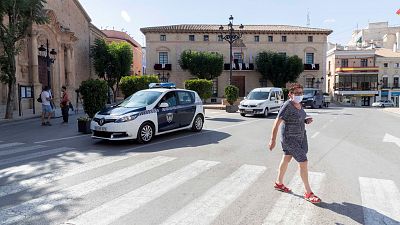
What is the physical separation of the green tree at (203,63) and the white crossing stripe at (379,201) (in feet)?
129

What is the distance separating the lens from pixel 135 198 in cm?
484

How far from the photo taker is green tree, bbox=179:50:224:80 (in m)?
44.3

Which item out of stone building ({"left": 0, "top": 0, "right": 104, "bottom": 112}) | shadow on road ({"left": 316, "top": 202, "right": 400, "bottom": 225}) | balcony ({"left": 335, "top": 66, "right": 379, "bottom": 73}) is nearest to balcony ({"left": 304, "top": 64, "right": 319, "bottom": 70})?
balcony ({"left": 335, "top": 66, "right": 379, "bottom": 73})

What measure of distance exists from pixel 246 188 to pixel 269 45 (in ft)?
149

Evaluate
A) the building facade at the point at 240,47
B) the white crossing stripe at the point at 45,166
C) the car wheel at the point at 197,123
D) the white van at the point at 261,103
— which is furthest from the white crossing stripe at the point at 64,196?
the building facade at the point at 240,47

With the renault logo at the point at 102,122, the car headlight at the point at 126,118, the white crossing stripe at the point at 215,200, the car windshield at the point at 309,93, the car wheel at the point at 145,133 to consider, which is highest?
the car windshield at the point at 309,93

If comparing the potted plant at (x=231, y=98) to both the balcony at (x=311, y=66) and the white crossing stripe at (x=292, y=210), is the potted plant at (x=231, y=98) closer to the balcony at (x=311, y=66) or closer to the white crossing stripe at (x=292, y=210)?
the white crossing stripe at (x=292, y=210)

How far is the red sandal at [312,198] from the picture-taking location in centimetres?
469

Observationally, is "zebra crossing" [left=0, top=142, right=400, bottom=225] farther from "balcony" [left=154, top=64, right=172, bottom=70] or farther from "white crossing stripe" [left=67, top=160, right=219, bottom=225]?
"balcony" [left=154, top=64, right=172, bottom=70]

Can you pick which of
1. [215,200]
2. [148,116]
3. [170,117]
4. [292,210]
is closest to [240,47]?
[170,117]

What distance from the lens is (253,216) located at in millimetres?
4215

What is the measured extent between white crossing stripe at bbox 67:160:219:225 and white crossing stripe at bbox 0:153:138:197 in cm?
163

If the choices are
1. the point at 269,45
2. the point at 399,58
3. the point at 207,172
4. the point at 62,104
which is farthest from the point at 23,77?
the point at 399,58

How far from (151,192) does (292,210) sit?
2.10 metres
